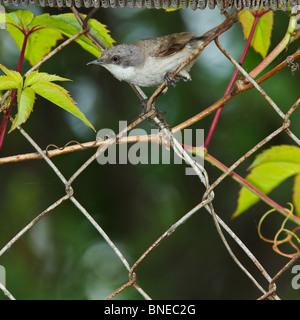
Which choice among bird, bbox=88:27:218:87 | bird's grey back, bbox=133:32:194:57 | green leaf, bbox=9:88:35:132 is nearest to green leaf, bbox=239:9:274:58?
bird, bbox=88:27:218:87

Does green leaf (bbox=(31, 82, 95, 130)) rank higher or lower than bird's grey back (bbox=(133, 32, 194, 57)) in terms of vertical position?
lower

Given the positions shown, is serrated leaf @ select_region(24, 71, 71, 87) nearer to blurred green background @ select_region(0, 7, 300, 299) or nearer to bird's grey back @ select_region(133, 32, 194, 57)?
bird's grey back @ select_region(133, 32, 194, 57)

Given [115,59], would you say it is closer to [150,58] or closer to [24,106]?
[150,58]

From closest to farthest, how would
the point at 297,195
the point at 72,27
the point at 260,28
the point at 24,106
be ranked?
1. the point at 24,106
2. the point at 72,27
3. the point at 260,28
4. the point at 297,195

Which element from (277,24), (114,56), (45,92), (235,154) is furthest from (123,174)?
(45,92)

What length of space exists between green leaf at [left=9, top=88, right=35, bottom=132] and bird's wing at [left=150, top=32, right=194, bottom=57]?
0.73 meters

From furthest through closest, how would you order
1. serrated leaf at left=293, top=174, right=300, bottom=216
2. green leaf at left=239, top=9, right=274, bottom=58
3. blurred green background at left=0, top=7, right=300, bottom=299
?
blurred green background at left=0, top=7, right=300, bottom=299 < serrated leaf at left=293, top=174, right=300, bottom=216 < green leaf at left=239, top=9, right=274, bottom=58

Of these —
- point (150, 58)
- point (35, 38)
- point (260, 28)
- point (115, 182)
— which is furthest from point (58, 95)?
point (115, 182)

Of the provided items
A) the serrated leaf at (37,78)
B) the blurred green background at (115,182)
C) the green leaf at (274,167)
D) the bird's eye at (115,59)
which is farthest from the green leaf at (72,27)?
the blurred green background at (115,182)

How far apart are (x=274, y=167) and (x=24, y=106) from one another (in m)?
0.65

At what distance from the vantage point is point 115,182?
2941mm

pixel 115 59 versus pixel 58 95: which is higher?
pixel 115 59

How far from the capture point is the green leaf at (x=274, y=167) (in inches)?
48.4

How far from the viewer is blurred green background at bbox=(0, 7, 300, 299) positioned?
2.69 meters
